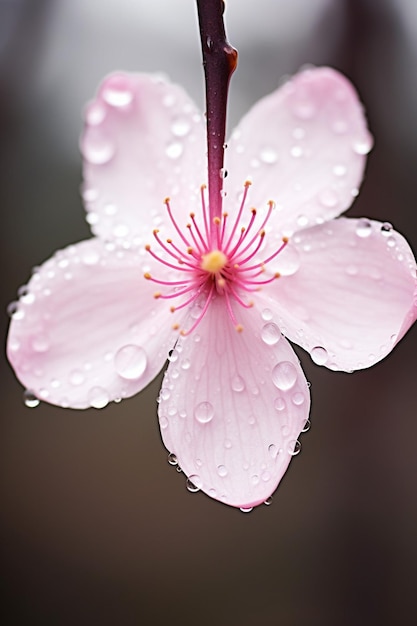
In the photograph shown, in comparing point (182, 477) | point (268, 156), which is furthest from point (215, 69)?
point (182, 477)

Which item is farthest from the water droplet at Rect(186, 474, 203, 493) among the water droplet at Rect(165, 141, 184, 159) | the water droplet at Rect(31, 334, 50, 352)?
the water droplet at Rect(165, 141, 184, 159)

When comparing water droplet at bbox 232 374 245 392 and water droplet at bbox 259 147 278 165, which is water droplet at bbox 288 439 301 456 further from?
water droplet at bbox 259 147 278 165

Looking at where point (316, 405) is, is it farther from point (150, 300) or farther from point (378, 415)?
point (150, 300)

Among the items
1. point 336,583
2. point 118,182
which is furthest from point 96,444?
point 118,182

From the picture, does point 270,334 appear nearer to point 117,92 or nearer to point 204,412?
point 204,412

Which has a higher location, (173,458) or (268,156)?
(268,156)

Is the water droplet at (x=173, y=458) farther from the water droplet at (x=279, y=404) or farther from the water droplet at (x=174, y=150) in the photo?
the water droplet at (x=174, y=150)

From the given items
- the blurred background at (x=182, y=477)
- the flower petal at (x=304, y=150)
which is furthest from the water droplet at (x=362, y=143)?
the blurred background at (x=182, y=477)
